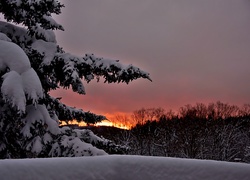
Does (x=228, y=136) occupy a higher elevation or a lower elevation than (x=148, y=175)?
higher

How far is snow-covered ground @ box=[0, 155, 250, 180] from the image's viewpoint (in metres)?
2.09

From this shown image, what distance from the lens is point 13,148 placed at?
643 centimetres

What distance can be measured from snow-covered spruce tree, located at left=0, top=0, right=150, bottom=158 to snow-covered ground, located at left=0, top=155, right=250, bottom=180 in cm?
291

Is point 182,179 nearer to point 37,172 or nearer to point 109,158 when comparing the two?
point 109,158

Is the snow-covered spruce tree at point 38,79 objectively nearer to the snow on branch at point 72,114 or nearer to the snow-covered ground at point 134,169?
the snow on branch at point 72,114

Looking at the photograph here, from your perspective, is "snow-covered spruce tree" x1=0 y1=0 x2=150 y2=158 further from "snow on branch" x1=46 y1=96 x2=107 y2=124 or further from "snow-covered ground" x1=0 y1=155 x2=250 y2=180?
"snow-covered ground" x1=0 y1=155 x2=250 y2=180

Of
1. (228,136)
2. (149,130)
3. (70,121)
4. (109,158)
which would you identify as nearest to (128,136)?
(149,130)

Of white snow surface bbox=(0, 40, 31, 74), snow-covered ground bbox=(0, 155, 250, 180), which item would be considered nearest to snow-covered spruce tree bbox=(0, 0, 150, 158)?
white snow surface bbox=(0, 40, 31, 74)

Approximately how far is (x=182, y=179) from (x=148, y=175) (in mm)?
235

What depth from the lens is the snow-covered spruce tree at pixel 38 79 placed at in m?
5.19

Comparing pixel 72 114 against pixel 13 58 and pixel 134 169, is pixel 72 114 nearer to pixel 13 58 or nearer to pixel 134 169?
pixel 13 58

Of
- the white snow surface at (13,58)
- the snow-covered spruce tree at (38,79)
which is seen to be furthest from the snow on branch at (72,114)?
the white snow surface at (13,58)

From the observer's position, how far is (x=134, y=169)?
7.68ft

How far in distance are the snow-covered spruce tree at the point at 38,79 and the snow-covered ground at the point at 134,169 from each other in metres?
2.91
